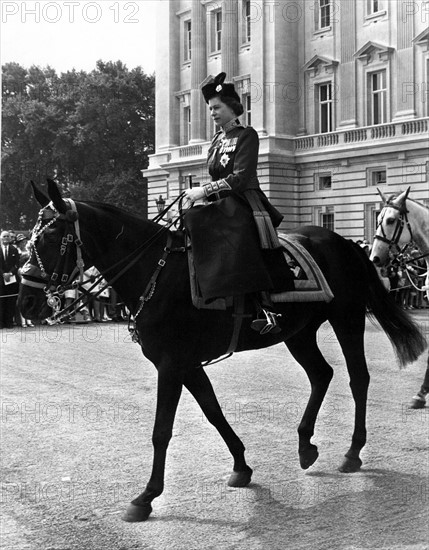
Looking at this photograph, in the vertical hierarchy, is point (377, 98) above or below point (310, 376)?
above

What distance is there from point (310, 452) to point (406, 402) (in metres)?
3.19

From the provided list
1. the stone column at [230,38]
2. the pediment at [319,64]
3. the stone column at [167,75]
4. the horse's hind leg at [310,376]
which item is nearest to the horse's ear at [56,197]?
the horse's hind leg at [310,376]

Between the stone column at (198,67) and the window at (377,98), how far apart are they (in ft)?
24.8

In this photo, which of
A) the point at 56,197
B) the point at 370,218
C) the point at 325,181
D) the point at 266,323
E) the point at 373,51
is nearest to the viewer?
the point at 56,197

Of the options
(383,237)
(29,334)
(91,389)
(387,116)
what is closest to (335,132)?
(387,116)

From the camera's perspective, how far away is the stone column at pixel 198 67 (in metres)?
37.3

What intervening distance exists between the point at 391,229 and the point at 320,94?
2632cm

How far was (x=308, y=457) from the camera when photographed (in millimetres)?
5758

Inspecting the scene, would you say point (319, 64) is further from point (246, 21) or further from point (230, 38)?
point (230, 38)

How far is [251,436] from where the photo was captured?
689cm

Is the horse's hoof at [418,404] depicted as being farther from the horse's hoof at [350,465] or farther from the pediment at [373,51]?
the pediment at [373,51]

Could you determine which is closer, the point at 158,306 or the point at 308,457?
the point at 158,306

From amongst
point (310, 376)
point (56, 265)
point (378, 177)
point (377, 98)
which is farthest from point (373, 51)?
point (56, 265)

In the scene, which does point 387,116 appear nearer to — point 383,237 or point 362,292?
point 383,237
